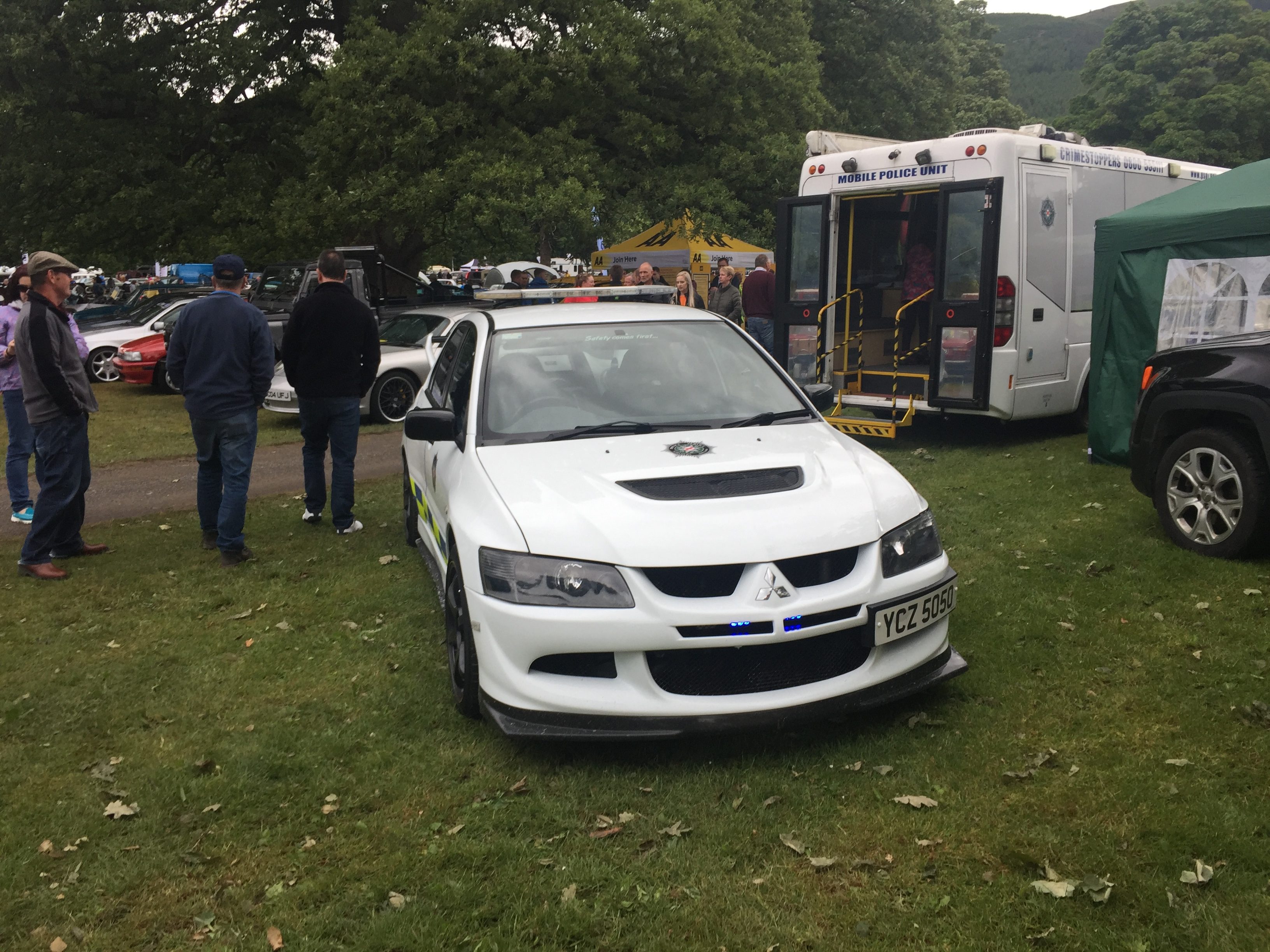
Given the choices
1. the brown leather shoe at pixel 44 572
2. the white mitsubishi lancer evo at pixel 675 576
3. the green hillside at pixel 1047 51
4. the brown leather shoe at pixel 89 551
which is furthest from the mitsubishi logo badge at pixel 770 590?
the green hillside at pixel 1047 51

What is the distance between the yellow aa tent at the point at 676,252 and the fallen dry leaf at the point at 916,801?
17.2 metres

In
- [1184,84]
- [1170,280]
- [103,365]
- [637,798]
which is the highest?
[1184,84]

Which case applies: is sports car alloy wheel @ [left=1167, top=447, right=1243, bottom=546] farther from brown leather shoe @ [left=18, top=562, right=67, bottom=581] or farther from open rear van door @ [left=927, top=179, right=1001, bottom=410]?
brown leather shoe @ [left=18, top=562, right=67, bottom=581]

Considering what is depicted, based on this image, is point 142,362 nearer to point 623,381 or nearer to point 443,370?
point 443,370

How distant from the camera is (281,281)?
61.2 feet

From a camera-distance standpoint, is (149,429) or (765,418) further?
(149,429)

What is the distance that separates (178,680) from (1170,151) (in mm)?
59427

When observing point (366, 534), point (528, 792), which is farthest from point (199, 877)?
point (366, 534)

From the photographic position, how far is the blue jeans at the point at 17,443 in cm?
857

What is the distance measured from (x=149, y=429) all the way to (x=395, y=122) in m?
6.14

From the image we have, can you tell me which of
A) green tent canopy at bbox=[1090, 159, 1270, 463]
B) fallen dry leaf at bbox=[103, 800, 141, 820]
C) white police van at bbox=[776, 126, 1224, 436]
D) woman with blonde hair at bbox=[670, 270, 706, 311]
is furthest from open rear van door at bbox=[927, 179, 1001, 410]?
fallen dry leaf at bbox=[103, 800, 141, 820]

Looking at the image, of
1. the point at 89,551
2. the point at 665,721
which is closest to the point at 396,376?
the point at 89,551

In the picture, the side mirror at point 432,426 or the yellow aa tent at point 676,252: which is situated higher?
the yellow aa tent at point 676,252

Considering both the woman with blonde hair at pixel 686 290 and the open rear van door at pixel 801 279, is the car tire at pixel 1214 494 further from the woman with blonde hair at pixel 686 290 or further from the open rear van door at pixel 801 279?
the woman with blonde hair at pixel 686 290
